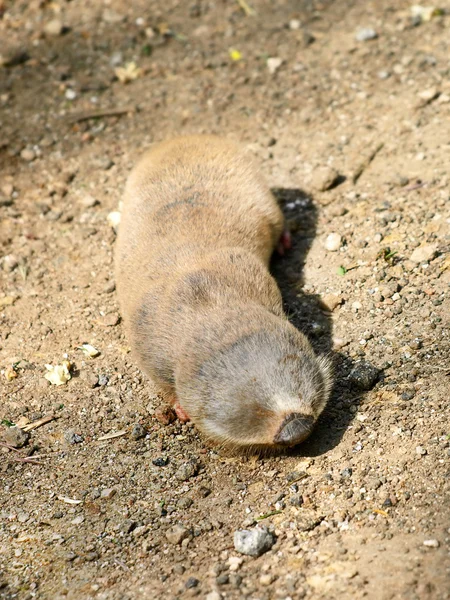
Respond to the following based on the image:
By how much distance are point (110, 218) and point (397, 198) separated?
252 centimetres

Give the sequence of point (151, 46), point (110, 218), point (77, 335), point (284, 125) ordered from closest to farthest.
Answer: point (77, 335)
point (110, 218)
point (284, 125)
point (151, 46)

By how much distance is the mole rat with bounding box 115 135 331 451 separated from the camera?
4.30 meters

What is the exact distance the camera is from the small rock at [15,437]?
5.08 meters

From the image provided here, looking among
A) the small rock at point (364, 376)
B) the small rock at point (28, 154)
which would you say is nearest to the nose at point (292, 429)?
the small rock at point (364, 376)

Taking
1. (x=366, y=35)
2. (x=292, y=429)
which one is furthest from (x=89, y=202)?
(x=292, y=429)

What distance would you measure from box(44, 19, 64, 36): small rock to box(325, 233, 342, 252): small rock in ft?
14.1

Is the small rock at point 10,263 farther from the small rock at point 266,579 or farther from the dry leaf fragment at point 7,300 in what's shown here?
the small rock at point 266,579

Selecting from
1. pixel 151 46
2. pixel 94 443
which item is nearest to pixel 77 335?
pixel 94 443

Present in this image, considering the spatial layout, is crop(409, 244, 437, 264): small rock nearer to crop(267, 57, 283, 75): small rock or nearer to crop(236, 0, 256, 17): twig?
crop(267, 57, 283, 75): small rock

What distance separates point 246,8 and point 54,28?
84.7 inches

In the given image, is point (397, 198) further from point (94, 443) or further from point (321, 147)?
point (94, 443)

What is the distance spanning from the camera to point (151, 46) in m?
8.26

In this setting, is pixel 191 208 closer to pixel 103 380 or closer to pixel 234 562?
pixel 103 380

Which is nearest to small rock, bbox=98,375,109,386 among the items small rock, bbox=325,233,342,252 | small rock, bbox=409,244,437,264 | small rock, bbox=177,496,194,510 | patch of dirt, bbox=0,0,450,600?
patch of dirt, bbox=0,0,450,600
